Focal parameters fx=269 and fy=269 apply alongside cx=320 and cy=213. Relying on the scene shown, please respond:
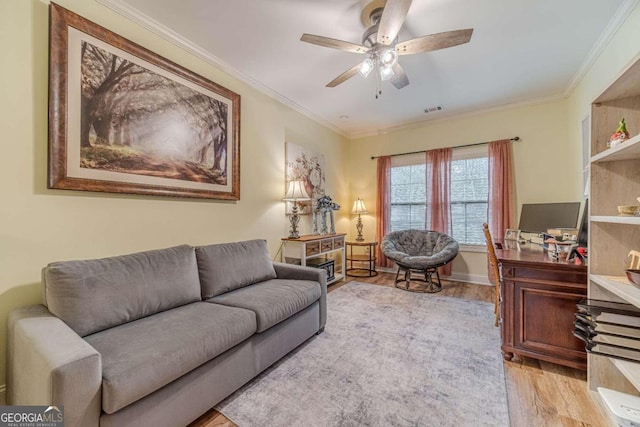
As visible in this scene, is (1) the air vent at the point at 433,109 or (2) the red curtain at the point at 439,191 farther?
(2) the red curtain at the point at 439,191

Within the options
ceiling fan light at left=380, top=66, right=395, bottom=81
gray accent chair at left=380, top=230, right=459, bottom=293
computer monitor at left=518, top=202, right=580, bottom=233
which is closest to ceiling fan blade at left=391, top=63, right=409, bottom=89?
ceiling fan light at left=380, top=66, right=395, bottom=81

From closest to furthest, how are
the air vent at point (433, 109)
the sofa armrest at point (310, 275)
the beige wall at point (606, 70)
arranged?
1. the beige wall at point (606, 70)
2. the sofa armrest at point (310, 275)
3. the air vent at point (433, 109)

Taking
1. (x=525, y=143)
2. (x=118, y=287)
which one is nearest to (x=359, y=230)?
(x=525, y=143)

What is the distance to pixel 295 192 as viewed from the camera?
3.67 m

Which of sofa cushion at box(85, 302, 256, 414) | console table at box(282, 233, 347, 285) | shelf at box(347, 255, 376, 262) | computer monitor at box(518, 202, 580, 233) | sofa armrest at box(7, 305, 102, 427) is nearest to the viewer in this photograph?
sofa armrest at box(7, 305, 102, 427)

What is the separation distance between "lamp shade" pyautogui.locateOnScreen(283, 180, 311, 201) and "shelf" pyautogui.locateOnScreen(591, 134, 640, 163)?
2.78 meters

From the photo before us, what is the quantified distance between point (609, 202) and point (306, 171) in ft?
11.2

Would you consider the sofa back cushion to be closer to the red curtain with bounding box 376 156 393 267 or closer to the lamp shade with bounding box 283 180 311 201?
the lamp shade with bounding box 283 180 311 201

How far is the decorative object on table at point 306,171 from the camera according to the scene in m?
4.00

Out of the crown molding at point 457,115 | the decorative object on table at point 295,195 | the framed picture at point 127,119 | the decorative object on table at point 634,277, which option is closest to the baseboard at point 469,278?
the crown molding at point 457,115

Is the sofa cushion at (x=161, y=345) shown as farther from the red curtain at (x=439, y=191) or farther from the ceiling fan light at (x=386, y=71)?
the red curtain at (x=439, y=191)

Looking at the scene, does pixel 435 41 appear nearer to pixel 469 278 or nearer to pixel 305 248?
pixel 305 248

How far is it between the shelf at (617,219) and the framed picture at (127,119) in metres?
2.99

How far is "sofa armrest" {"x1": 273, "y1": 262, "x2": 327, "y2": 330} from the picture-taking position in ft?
8.41
